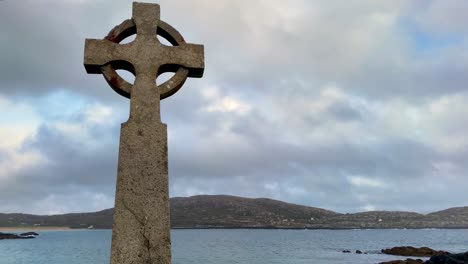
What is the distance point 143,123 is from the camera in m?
6.07

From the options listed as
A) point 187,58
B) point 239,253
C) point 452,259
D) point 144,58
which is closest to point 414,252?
point 239,253

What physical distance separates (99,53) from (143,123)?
1.17m

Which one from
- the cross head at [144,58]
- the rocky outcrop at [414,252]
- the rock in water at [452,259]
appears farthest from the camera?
the rocky outcrop at [414,252]

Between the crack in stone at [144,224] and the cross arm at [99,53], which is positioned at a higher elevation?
the cross arm at [99,53]

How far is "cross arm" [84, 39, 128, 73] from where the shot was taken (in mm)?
6309

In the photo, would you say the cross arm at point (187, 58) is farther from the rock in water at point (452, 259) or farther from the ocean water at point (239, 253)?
the ocean water at point (239, 253)

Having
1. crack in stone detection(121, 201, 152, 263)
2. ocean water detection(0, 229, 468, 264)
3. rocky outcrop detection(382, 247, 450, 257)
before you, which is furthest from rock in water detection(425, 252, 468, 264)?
rocky outcrop detection(382, 247, 450, 257)

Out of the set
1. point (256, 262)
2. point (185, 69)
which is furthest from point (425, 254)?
point (185, 69)

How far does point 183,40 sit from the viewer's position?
6648mm

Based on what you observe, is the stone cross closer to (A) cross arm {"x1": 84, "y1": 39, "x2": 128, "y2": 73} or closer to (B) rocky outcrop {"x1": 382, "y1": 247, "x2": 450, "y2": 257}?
(A) cross arm {"x1": 84, "y1": 39, "x2": 128, "y2": 73}

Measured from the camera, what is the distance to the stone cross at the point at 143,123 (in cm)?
572

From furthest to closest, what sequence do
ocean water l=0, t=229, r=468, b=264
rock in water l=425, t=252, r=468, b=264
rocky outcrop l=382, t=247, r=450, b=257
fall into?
ocean water l=0, t=229, r=468, b=264, rocky outcrop l=382, t=247, r=450, b=257, rock in water l=425, t=252, r=468, b=264

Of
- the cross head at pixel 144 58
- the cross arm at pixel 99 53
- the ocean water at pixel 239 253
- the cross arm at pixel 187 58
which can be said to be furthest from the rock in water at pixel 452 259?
the ocean water at pixel 239 253

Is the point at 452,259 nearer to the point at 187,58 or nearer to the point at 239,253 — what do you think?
the point at 187,58
